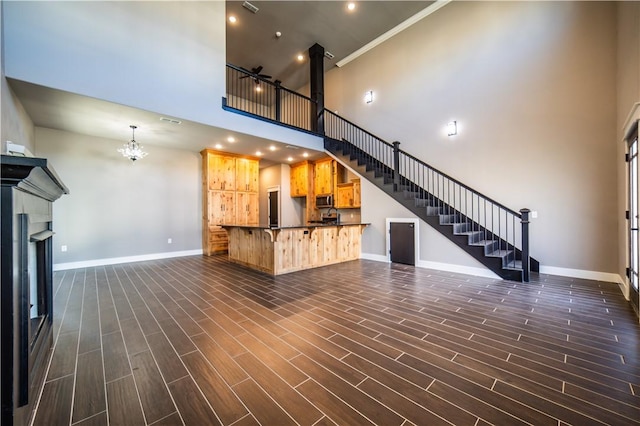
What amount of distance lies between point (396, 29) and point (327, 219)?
5519 mm

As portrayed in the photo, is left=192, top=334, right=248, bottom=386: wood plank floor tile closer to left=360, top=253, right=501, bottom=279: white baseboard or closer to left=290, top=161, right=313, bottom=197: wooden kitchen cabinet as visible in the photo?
left=360, top=253, right=501, bottom=279: white baseboard

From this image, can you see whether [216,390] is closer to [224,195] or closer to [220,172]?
[224,195]

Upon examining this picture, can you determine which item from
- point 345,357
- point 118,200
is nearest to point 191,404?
point 345,357

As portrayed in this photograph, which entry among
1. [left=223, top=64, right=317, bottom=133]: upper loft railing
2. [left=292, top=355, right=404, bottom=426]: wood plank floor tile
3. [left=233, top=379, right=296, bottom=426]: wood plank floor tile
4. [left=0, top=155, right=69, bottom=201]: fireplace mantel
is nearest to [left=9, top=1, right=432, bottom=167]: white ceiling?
[left=223, top=64, right=317, bottom=133]: upper loft railing

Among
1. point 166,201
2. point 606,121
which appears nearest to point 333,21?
point 606,121

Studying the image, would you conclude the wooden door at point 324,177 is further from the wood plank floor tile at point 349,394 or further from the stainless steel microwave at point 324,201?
the wood plank floor tile at point 349,394

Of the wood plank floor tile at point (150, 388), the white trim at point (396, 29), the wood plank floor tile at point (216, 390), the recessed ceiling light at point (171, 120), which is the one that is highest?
the white trim at point (396, 29)

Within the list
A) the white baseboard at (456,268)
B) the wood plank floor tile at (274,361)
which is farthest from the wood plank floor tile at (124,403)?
the white baseboard at (456,268)

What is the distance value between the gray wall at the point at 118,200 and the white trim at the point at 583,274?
322 inches

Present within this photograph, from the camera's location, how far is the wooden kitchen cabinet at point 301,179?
8.52m

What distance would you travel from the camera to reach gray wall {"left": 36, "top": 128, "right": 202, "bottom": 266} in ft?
17.8

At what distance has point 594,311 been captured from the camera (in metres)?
2.87

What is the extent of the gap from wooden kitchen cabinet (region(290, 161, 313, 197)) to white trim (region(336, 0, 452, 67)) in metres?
3.46

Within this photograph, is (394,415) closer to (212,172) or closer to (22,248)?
(22,248)
